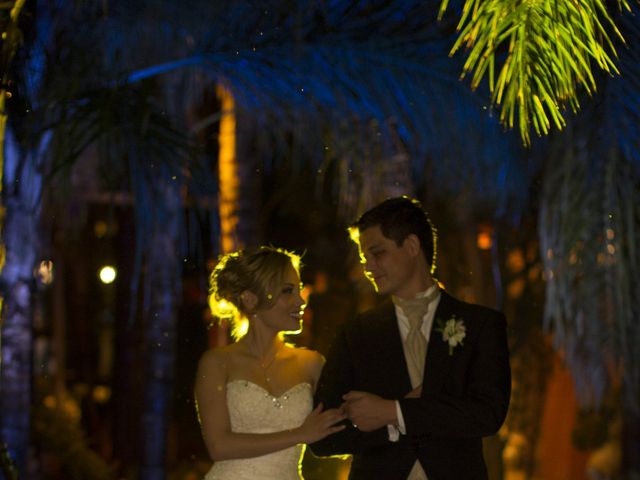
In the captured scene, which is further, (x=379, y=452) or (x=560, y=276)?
(x=560, y=276)

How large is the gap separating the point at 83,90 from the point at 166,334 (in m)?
2.15

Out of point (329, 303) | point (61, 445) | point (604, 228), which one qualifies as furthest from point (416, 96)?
point (329, 303)

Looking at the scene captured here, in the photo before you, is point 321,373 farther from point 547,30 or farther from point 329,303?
point 329,303

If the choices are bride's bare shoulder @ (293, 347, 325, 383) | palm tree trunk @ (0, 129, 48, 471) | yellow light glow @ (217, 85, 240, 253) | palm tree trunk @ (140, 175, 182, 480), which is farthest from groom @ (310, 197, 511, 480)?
yellow light glow @ (217, 85, 240, 253)

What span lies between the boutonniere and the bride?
26.2 inches

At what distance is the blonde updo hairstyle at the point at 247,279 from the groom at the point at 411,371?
1.20ft

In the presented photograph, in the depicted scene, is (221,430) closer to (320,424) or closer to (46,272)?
(320,424)

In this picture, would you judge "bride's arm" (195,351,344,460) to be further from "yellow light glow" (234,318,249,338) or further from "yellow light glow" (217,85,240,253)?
"yellow light glow" (217,85,240,253)

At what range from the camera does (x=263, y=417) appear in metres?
4.48

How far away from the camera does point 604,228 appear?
609 centimetres

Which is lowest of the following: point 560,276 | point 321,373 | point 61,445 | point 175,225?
point 61,445

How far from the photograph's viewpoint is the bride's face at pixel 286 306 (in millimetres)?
4457

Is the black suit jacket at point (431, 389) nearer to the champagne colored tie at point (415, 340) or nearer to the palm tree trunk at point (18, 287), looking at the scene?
the champagne colored tie at point (415, 340)

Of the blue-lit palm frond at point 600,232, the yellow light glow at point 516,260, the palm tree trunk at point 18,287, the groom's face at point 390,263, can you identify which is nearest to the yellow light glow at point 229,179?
the palm tree trunk at point 18,287
